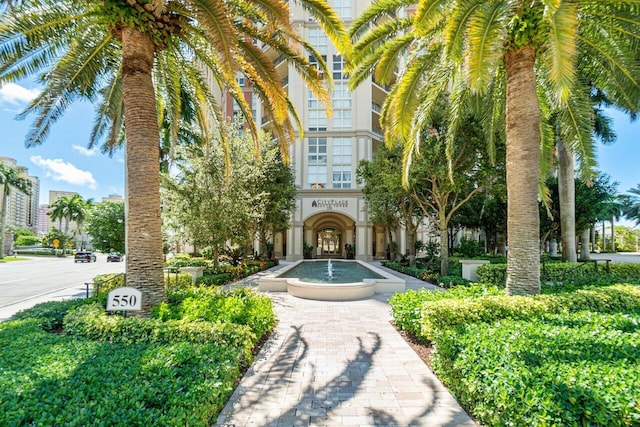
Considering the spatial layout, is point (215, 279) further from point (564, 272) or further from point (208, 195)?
point (564, 272)

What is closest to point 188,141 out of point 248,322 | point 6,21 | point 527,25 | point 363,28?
point 6,21

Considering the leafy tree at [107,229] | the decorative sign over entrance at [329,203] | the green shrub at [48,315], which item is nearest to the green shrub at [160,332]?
the green shrub at [48,315]

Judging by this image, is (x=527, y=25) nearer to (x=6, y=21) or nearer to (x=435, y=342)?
(x=435, y=342)

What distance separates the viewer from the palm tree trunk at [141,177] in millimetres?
6383

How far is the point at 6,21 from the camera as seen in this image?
21.6 feet

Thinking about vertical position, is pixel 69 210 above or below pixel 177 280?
above

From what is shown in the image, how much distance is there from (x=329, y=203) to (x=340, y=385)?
80.4 feet

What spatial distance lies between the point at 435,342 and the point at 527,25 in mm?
6311

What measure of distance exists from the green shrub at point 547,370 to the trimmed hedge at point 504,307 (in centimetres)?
44

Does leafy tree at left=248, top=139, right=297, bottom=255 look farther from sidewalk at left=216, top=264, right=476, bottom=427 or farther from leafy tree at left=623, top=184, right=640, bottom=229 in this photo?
leafy tree at left=623, top=184, right=640, bottom=229

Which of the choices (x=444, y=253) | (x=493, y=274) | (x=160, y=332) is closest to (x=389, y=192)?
(x=444, y=253)

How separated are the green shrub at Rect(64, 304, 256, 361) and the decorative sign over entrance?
77.6 ft

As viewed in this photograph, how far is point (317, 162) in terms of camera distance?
29.3 meters

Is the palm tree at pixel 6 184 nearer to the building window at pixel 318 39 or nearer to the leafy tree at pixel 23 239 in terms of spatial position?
the leafy tree at pixel 23 239
